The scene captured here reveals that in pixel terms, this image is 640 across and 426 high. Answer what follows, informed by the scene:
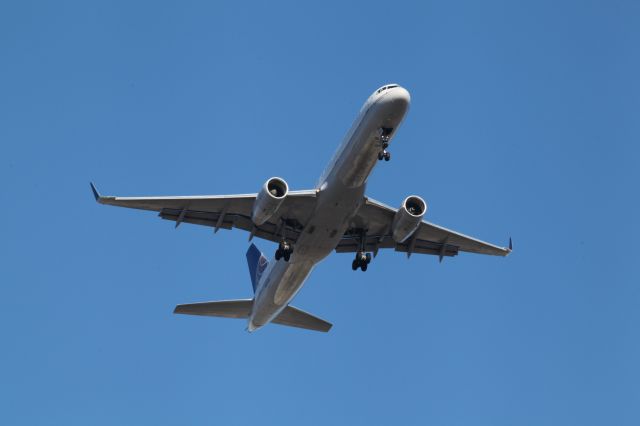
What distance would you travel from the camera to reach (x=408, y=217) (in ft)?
120

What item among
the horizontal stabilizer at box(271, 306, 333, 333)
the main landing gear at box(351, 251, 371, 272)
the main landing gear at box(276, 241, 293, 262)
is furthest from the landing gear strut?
the horizontal stabilizer at box(271, 306, 333, 333)

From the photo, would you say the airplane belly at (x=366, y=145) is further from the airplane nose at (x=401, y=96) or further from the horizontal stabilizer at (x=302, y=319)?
the horizontal stabilizer at (x=302, y=319)

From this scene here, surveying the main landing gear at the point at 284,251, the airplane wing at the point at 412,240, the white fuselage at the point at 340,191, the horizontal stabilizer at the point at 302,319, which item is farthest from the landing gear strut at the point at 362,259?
the horizontal stabilizer at the point at 302,319

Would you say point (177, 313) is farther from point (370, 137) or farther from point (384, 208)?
point (370, 137)

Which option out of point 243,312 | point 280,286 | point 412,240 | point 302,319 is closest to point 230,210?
point 280,286

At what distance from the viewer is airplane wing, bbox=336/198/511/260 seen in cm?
3834

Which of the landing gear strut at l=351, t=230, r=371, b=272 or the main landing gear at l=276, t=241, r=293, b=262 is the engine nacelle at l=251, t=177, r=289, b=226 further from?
the landing gear strut at l=351, t=230, r=371, b=272

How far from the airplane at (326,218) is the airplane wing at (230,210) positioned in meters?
0.04

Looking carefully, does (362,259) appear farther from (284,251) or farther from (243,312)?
(243,312)

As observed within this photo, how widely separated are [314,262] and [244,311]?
21.4 feet

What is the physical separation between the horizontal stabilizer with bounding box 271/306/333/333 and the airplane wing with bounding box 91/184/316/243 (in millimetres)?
6531

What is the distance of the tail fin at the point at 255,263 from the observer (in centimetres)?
4379

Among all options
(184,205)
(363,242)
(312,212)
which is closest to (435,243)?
(363,242)

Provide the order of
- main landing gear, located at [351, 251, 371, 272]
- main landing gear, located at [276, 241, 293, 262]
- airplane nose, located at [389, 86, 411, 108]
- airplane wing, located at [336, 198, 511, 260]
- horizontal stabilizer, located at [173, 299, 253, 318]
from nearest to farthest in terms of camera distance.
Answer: airplane nose, located at [389, 86, 411, 108] → main landing gear, located at [276, 241, 293, 262] → airplane wing, located at [336, 198, 511, 260] → main landing gear, located at [351, 251, 371, 272] → horizontal stabilizer, located at [173, 299, 253, 318]
